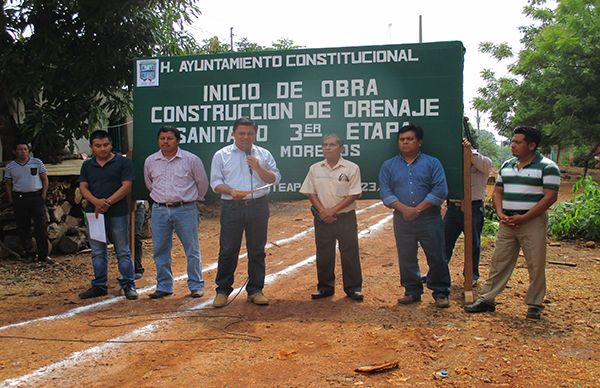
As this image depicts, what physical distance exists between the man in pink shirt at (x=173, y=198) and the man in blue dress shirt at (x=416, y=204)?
209 cm

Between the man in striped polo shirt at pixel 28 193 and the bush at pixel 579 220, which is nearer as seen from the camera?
the man in striped polo shirt at pixel 28 193

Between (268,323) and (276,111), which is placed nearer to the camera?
(268,323)

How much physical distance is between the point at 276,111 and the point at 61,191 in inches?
204

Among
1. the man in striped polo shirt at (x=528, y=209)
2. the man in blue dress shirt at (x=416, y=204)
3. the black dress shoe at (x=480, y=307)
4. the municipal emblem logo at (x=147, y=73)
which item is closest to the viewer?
the man in striped polo shirt at (x=528, y=209)

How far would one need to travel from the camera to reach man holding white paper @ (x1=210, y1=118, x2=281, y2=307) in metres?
5.93

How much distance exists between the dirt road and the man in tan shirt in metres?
0.34

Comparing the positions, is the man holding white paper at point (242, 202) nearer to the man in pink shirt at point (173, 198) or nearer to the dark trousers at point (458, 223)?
the man in pink shirt at point (173, 198)

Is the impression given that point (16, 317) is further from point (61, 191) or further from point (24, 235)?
point (61, 191)

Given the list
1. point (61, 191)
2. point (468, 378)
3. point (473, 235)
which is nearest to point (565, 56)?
point (473, 235)

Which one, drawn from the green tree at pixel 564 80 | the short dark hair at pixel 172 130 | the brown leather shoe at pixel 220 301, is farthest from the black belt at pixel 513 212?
the green tree at pixel 564 80

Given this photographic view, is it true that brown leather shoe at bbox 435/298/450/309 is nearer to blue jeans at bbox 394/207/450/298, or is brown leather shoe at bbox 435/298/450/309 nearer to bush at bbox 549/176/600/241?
blue jeans at bbox 394/207/450/298

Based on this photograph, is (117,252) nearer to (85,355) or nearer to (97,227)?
(97,227)

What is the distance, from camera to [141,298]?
21.1 ft

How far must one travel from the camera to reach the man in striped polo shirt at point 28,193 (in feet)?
28.9
